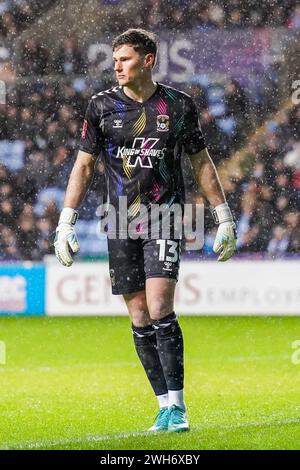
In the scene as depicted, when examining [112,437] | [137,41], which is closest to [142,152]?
[137,41]

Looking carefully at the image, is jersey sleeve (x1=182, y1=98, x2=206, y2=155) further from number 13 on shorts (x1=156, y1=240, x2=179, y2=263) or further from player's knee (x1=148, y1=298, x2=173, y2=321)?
player's knee (x1=148, y1=298, x2=173, y2=321)

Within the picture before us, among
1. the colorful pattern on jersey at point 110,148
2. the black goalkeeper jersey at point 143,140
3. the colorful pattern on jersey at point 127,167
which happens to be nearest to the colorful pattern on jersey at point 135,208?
the black goalkeeper jersey at point 143,140

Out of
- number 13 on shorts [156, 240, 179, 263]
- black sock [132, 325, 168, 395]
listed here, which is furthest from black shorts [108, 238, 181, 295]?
black sock [132, 325, 168, 395]

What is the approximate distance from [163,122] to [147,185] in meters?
0.33

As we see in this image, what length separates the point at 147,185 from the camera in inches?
227

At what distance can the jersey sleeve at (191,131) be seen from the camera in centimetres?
582

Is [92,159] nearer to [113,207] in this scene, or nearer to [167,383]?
[113,207]

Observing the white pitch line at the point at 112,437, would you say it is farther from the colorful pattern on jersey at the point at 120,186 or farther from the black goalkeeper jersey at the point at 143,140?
the colorful pattern on jersey at the point at 120,186

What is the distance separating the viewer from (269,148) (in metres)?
15.0

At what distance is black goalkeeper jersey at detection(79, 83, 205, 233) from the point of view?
18.9 ft

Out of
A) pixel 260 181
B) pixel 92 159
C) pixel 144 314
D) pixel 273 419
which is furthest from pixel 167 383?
pixel 260 181

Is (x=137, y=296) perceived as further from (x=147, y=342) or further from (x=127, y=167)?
(x=127, y=167)
